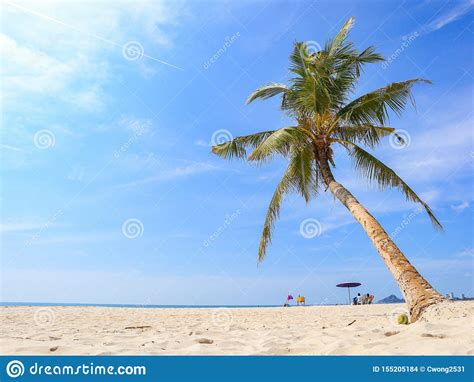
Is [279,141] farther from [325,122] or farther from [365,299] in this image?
[365,299]

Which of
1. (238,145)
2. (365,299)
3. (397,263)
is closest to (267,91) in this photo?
(238,145)

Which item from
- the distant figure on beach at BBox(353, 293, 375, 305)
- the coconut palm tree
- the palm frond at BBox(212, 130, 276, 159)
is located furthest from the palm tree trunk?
the distant figure on beach at BBox(353, 293, 375, 305)

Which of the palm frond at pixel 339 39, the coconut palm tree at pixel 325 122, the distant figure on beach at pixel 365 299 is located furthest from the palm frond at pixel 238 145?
the distant figure on beach at pixel 365 299

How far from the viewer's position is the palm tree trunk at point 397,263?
644 centimetres

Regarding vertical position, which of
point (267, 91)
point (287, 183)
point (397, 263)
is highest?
point (267, 91)

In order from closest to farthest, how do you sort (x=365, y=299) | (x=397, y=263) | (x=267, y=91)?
(x=397, y=263)
(x=267, y=91)
(x=365, y=299)

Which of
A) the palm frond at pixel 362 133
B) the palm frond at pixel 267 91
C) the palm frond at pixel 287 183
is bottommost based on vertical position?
the palm frond at pixel 287 183

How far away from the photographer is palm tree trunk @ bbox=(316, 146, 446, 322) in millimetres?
6438

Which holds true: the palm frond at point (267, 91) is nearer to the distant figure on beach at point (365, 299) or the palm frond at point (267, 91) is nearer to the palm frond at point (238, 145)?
the palm frond at point (238, 145)

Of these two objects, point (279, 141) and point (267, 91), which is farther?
point (267, 91)

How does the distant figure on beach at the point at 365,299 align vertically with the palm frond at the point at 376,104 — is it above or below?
below

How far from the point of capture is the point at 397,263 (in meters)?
7.13
